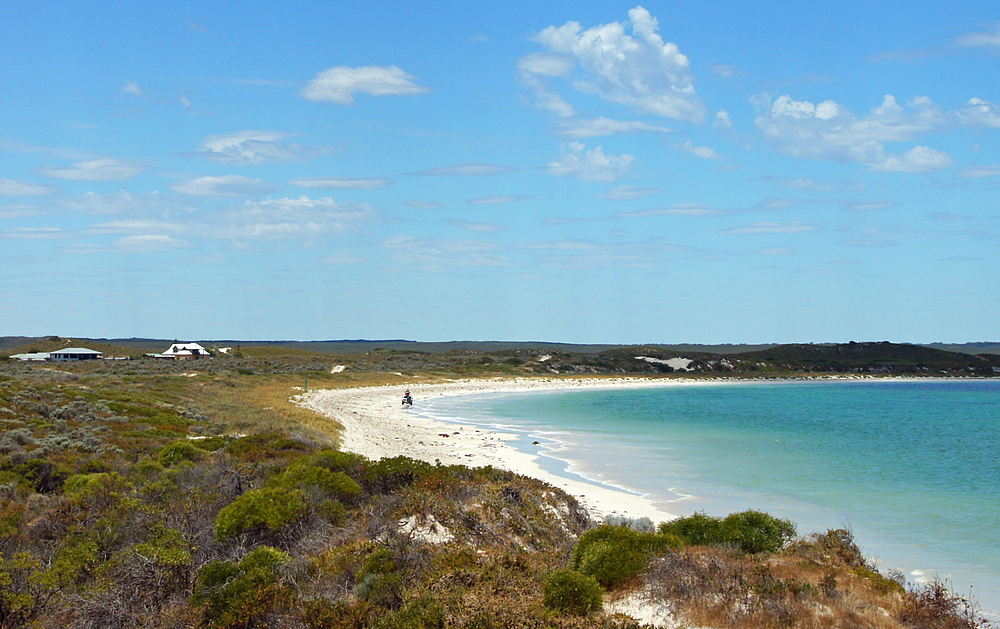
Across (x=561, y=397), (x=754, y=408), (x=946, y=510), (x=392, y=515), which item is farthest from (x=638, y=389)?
(x=392, y=515)

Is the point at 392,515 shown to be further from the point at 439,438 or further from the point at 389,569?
the point at 439,438

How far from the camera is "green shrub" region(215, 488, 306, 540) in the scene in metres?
10.7

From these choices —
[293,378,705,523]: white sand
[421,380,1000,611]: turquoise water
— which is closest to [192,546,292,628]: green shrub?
[293,378,705,523]: white sand

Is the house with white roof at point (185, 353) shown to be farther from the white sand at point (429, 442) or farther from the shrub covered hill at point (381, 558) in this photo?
the shrub covered hill at point (381, 558)

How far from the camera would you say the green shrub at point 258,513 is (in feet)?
35.0

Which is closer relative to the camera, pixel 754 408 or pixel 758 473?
pixel 758 473

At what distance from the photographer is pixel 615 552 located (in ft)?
29.8

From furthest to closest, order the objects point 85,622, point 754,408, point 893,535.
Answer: point 754,408 → point 893,535 → point 85,622

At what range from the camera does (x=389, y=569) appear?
893 cm

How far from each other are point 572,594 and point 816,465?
21743 mm

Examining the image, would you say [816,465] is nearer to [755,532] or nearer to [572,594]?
[755,532]

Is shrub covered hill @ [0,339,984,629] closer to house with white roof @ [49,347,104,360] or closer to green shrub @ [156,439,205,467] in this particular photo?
green shrub @ [156,439,205,467]

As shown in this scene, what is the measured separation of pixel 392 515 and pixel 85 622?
441cm

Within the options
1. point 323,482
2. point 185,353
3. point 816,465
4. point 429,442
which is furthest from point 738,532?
point 185,353
